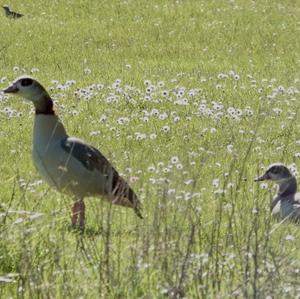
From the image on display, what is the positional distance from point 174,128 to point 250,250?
26.3 feet

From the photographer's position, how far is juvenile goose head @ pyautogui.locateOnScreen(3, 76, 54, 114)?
980 centimetres

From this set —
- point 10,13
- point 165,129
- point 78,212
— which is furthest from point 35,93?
point 10,13

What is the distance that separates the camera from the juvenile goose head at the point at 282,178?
10782 millimetres

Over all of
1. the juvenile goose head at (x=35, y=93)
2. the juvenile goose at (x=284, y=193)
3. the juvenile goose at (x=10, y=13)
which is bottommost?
the juvenile goose at (x=284, y=193)

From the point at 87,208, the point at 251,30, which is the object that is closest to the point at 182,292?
the point at 87,208

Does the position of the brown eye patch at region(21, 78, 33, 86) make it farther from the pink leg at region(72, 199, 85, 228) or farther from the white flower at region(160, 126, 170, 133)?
the white flower at region(160, 126, 170, 133)

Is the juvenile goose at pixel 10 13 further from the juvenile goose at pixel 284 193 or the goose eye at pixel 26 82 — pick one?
the goose eye at pixel 26 82

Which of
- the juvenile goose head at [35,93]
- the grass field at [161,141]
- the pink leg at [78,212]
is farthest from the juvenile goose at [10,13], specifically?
the pink leg at [78,212]

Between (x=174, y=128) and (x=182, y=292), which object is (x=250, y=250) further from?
(x=174, y=128)

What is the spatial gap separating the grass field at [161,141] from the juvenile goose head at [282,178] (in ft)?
0.34

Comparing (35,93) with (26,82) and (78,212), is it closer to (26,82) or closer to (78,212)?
(26,82)

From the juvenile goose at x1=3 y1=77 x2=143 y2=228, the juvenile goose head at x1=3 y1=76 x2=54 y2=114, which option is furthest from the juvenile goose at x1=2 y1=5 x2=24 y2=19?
the juvenile goose at x1=3 y1=77 x2=143 y2=228

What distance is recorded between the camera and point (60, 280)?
675cm

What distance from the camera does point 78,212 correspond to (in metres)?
8.90
